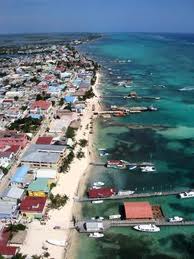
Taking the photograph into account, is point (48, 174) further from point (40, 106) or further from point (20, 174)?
point (40, 106)

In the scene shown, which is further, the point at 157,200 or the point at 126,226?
the point at 157,200

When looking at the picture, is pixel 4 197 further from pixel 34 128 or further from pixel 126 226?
pixel 34 128

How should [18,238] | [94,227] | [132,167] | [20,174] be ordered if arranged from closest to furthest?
[18,238]
[94,227]
[20,174]
[132,167]

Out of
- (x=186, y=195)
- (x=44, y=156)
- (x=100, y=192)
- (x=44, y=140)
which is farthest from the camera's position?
(x=44, y=140)

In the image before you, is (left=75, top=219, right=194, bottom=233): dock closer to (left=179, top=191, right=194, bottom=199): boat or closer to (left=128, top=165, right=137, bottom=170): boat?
(left=179, top=191, right=194, bottom=199): boat

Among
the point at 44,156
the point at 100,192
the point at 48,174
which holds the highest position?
the point at 44,156

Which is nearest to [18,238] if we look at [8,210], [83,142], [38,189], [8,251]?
[8,251]

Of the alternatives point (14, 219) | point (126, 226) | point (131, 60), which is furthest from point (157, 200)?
point (131, 60)

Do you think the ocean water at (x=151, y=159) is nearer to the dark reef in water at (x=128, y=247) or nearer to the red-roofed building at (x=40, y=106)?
the dark reef in water at (x=128, y=247)
